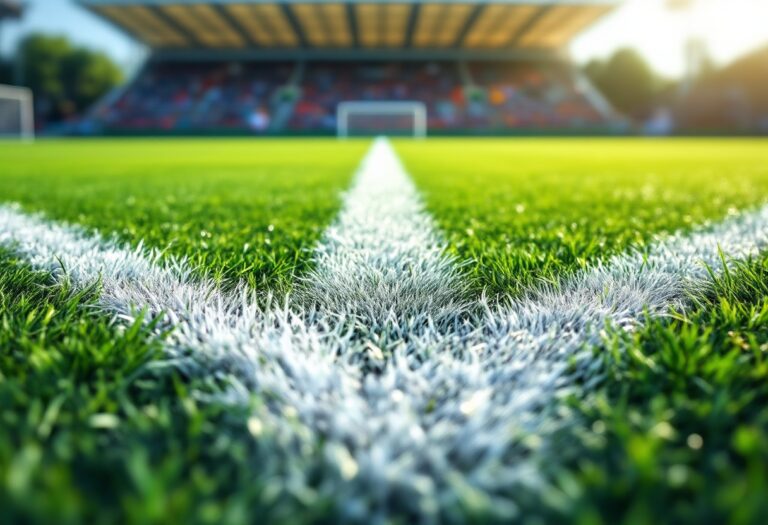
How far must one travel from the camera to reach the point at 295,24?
34.6 m

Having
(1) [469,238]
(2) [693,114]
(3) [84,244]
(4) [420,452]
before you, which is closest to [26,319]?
(4) [420,452]

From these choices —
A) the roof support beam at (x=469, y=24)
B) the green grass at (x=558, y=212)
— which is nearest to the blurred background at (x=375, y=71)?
the roof support beam at (x=469, y=24)

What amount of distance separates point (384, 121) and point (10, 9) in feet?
76.7

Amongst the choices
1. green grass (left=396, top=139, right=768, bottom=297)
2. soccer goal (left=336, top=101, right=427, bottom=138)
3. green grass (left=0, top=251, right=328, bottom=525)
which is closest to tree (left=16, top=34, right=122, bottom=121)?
soccer goal (left=336, top=101, right=427, bottom=138)

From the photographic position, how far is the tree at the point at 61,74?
153 ft

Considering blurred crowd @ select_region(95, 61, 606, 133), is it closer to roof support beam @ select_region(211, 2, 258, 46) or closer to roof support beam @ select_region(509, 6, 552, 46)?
roof support beam @ select_region(509, 6, 552, 46)

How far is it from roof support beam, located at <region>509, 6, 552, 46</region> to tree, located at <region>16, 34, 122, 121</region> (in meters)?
33.5

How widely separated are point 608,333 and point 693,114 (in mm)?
39618

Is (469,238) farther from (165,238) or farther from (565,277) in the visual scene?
(165,238)

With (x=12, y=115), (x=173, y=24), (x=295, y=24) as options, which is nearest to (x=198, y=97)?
(x=173, y=24)

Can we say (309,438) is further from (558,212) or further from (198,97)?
(198,97)

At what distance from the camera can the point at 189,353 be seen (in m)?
1.04

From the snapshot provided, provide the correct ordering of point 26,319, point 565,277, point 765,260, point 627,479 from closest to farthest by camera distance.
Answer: point 627,479 → point 26,319 → point 565,277 → point 765,260

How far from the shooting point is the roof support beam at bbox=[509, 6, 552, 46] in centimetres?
3297
